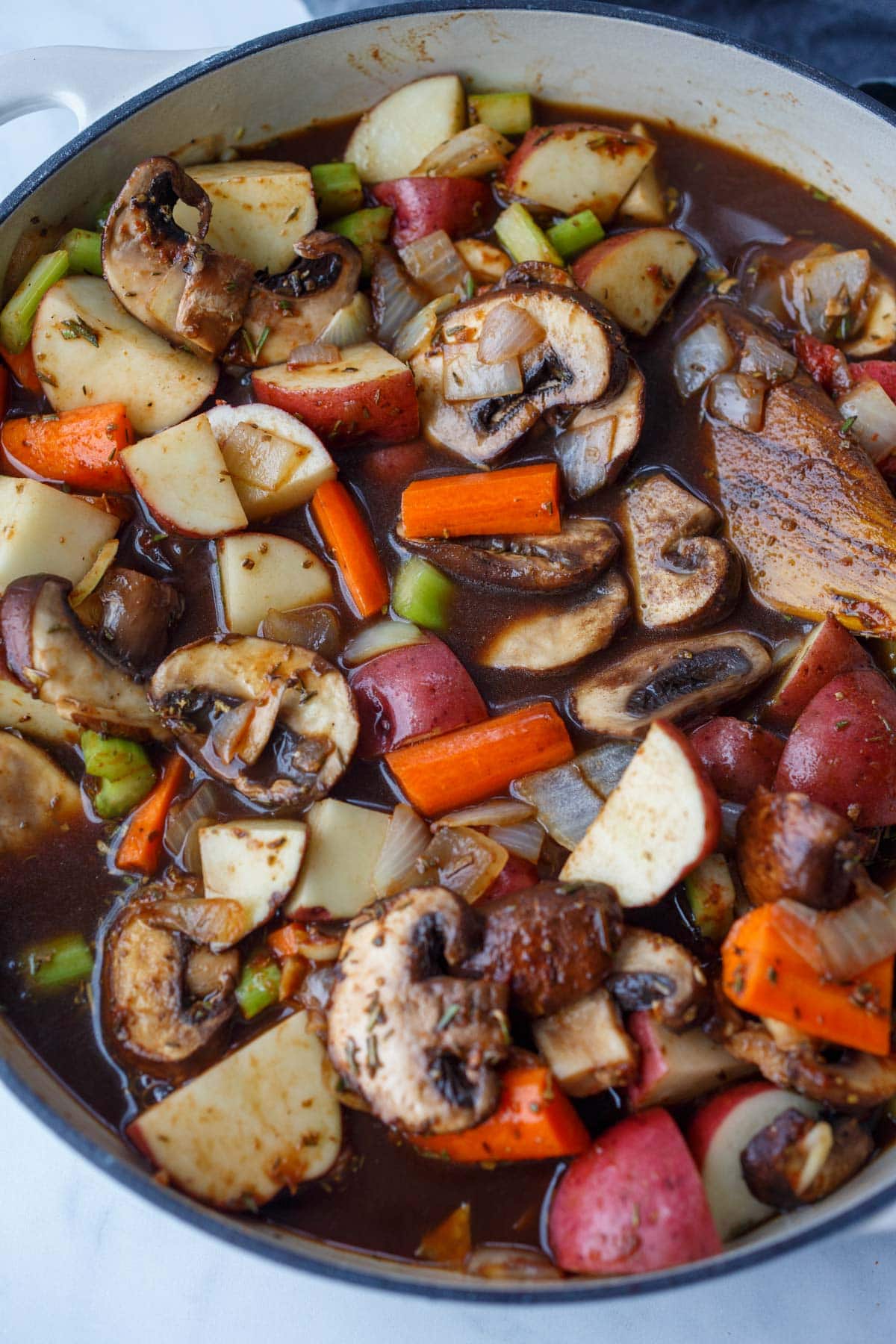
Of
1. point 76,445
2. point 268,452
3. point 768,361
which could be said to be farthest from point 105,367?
point 768,361

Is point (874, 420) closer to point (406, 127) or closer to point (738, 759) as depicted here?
point (738, 759)

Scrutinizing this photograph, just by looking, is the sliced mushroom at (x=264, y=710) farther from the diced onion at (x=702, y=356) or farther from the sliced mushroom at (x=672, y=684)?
the diced onion at (x=702, y=356)

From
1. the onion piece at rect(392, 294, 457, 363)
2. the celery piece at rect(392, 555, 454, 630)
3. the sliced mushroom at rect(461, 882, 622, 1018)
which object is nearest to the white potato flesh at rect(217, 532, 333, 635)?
the celery piece at rect(392, 555, 454, 630)

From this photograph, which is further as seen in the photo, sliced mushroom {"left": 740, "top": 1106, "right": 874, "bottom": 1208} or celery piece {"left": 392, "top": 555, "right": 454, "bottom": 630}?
celery piece {"left": 392, "top": 555, "right": 454, "bottom": 630}

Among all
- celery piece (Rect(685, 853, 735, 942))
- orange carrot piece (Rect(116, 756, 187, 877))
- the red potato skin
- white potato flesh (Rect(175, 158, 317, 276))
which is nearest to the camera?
celery piece (Rect(685, 853, 735, 942))

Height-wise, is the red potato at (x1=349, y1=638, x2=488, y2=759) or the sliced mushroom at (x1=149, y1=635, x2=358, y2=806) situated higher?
the sliced mushroom at (x1=149, y1=635, x2=358, y2=806)

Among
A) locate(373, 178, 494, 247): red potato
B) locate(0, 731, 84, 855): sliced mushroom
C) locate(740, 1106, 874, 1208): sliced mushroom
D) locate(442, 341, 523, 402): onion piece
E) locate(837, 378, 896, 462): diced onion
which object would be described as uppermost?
locate(373, 178, 494, 247): red potato

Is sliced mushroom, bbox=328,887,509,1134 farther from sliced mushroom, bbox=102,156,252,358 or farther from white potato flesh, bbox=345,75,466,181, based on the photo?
white potato flesh, bbox=345,75,466,181
